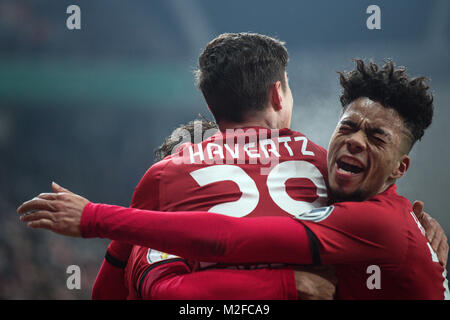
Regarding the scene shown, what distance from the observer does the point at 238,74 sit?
1850mm

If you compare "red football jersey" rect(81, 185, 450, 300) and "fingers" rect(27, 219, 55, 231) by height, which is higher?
"fingers" rect(27, 219, 55, 231)

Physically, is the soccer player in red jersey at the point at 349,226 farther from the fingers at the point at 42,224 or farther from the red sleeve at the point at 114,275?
the red sleeve at the point at 114,275

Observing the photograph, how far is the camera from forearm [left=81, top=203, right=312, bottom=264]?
1350 millimetres

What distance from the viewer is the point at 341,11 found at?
5.32 metres

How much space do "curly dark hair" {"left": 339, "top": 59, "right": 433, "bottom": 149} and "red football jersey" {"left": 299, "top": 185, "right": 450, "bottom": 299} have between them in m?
0.38

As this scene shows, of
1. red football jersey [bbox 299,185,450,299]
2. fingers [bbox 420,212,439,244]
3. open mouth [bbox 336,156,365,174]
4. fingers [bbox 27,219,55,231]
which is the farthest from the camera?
fingers [bbox 420,212,439,244]

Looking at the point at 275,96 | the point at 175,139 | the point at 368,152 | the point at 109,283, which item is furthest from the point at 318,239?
the point at 175,139

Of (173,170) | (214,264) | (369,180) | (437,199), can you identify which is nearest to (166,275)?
(214,264)

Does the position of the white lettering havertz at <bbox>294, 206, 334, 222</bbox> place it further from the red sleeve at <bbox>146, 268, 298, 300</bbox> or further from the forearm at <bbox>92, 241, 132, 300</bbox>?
the forearm at <bbox>92, 241, 132, 300</bbox>

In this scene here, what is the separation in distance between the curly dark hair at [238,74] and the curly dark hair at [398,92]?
352mm

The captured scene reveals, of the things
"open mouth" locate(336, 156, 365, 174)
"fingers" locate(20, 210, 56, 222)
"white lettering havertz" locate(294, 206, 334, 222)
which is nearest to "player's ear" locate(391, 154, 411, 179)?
"open mouth" locate(336, 156, 365, 174)

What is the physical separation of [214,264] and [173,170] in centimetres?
37

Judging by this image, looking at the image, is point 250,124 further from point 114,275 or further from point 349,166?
point 114,275
